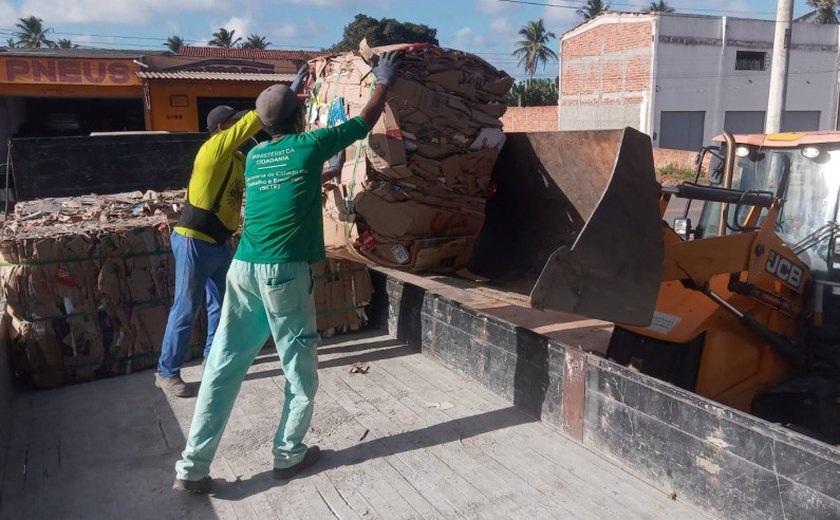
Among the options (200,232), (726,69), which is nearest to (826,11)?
(726,69)

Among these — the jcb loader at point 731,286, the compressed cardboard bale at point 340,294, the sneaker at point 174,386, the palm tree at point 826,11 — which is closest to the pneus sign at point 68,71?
the compressed cardboard bale at point 340,294

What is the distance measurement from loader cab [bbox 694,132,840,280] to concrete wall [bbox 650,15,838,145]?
27.4 meters

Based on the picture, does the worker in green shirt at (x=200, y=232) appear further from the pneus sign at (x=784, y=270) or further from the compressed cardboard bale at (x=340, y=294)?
the pneus sign at (x=784, y=270)

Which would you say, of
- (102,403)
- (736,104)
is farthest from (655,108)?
(102,403)

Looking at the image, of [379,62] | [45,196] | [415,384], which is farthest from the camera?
[45,196]

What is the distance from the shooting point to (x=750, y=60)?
32.2 m

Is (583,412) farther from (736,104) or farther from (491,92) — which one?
(736,104)

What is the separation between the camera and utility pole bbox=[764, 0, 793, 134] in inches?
630

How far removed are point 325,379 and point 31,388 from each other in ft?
6.76

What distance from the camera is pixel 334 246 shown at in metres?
5.07

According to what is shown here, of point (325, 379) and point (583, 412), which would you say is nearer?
point (583, 412)

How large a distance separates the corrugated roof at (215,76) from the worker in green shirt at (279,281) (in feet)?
40.6

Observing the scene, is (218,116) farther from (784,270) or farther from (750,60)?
(750,60)

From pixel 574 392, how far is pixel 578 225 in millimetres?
1892
